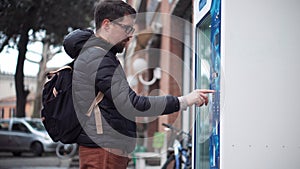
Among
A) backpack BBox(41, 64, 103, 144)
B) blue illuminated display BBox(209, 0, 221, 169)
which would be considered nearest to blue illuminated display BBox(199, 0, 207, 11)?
blue illuminated display BBox(209, 0, 221, 169)

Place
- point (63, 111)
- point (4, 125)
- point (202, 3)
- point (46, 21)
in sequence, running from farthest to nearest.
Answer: point (4, 125) → point (46, 21) → point (202, 3) → point (63, 111)

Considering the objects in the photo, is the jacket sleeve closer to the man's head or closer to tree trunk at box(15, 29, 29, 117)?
the man's head

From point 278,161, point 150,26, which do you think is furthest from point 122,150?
point 150,26

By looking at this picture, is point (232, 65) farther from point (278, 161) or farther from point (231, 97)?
point (278, 161)

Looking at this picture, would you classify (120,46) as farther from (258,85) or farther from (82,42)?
(258,85)

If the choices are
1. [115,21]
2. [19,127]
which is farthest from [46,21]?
[115,21]

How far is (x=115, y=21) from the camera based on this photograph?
2.30 meters

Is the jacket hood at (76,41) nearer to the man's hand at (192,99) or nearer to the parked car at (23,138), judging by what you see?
the man's hand at (192,99)

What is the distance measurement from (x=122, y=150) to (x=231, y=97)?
0.59 m

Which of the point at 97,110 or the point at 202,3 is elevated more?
the point at 202,3

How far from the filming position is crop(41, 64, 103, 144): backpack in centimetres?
229

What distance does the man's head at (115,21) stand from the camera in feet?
7.52

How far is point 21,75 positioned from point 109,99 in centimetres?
1511

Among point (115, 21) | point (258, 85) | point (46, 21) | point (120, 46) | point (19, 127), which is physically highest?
point (46, 21)
